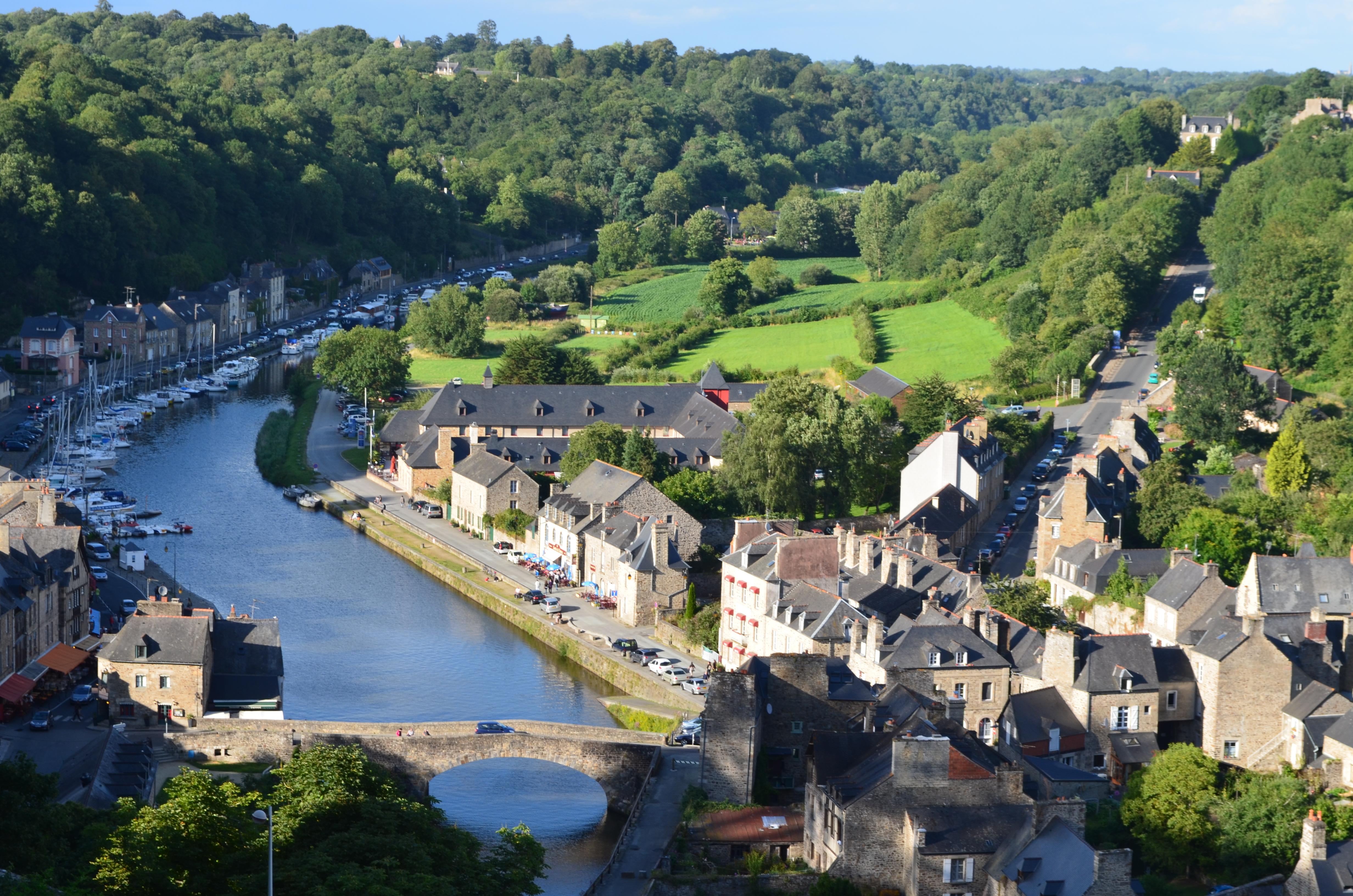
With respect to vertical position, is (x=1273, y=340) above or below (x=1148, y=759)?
above

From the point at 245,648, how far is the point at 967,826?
58.3 feet

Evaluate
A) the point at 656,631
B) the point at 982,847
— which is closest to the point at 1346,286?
the point at 656,631

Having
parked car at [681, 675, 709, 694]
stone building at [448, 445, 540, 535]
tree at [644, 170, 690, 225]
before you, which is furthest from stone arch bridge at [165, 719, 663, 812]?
tree at [644, 170, 690, 225]

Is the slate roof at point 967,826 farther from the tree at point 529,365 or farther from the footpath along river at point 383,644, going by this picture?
the tree at point 529,365

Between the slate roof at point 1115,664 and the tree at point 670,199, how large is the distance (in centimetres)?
11628

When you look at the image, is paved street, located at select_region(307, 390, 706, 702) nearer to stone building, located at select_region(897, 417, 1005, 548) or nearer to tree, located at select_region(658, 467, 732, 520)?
tree, located at select_region(658, 467, 732, 520)

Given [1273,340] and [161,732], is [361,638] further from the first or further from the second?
[1273,340]

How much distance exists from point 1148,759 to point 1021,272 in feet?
200

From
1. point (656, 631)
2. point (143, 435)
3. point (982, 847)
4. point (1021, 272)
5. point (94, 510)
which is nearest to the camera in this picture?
point (982, 847)

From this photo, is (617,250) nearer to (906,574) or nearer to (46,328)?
(46,328)

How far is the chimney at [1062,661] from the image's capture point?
37.5 m

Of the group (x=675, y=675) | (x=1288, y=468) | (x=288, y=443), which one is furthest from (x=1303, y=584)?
(x=288, y=443)

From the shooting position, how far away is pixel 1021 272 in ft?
312

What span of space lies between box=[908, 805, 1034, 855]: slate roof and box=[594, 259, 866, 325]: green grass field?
240 feet
